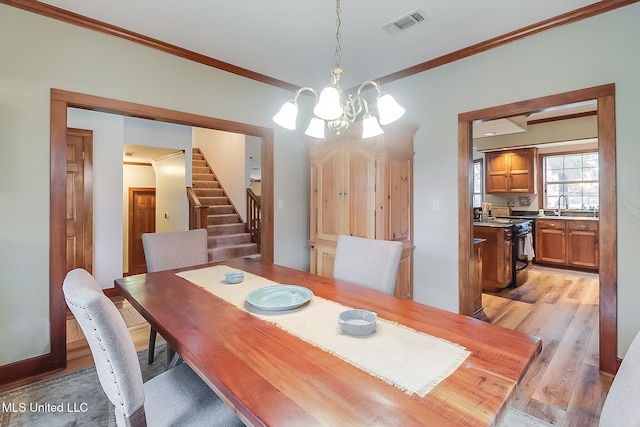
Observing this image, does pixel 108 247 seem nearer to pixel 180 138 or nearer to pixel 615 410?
pixel 180 138

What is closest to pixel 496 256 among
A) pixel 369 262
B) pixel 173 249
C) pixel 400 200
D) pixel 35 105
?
pixel 400 200

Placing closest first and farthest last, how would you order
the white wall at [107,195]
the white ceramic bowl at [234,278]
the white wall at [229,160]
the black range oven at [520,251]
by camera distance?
the white ceramic bowl at [234,278] → the white wall at [107,195] → the black range oven at [520,251] → the white wall at [229,160]

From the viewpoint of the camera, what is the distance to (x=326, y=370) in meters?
0.92

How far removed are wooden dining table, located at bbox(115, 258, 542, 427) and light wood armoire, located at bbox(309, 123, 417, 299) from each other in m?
1.61

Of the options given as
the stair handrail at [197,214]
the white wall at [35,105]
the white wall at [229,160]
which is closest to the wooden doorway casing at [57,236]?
the white wall at [35,105]

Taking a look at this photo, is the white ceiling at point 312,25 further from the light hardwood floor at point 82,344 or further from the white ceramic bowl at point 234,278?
the light hardwood floor at point 82,344

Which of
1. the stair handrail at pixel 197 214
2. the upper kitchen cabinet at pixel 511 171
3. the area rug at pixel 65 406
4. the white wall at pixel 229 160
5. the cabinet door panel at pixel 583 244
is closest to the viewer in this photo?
the area rug at pixel 65 406

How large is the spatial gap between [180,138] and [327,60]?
121 inches

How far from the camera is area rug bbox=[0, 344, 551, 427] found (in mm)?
1750

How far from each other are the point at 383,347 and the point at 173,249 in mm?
1936

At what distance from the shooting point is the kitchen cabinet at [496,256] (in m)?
4.01

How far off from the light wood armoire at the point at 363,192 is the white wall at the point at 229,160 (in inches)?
118

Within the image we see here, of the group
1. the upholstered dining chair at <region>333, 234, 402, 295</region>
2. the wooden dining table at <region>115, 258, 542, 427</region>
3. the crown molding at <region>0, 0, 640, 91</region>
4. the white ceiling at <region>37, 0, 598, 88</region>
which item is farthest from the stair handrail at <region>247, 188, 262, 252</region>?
the wooden dining table at <region>115, 258, 542, 427</region>

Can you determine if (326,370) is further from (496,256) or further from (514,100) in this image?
(496,256)
